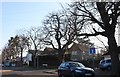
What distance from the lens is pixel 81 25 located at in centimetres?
3083

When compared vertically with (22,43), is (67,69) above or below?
below

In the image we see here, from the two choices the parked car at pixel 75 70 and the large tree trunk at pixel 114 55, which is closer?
the parked car at pixel 75 70

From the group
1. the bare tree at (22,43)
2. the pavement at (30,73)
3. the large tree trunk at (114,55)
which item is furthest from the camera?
the bare tree at (22,43)

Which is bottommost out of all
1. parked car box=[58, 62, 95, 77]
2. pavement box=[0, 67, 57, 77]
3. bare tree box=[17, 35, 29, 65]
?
pavement box=[0, 67, 57, 77]

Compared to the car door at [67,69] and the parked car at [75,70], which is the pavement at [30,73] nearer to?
the parked car at [75,70]

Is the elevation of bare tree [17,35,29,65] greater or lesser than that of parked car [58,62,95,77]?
greater

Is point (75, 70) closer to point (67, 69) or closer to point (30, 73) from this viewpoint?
point (67, 69)

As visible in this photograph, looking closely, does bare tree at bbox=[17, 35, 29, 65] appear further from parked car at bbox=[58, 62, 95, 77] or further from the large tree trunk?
the large tree trunk

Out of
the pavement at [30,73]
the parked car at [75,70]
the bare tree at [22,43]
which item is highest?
the bare tree at [22,43]

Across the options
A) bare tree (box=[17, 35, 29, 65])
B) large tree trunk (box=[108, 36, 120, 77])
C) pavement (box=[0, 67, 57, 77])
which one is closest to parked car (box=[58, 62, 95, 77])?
large tree trunk (box=[108, 36, 120, 77])

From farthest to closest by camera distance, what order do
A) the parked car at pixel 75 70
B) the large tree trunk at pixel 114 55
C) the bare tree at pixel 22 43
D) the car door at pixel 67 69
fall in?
the bare tree at pixel 22 43 < the large tree trunk at pixel 114 55 < the car door at pixel 67 69 < the parked car at pixel 75 70

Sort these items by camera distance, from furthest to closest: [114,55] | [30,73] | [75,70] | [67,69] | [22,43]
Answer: [22,43] < [30,73] < [114,55] < [67,69] < [75,70]

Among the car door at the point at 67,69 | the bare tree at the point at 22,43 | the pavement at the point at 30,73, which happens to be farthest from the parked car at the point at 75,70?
the bare tree at the point at 22,43

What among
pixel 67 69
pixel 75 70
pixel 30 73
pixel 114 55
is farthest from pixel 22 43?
pixel 75 70
